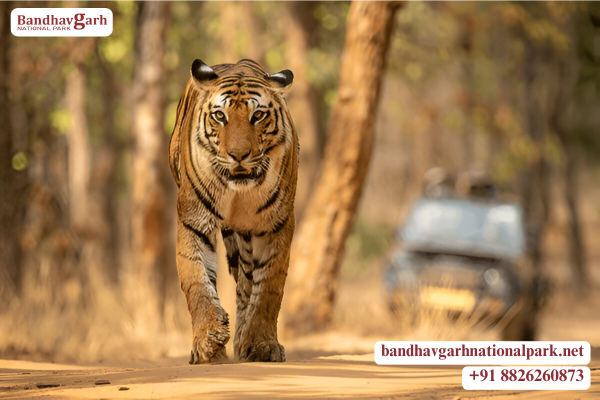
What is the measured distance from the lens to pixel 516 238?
13.3m

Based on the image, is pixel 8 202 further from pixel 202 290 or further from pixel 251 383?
pixel 202 290

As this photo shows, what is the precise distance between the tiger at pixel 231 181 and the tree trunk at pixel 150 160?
6603 millimetres

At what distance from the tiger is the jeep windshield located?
8615 mm

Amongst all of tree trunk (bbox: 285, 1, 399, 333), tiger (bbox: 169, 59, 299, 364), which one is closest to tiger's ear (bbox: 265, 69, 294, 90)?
tiger (bbox: 169, 59, 299, 364)

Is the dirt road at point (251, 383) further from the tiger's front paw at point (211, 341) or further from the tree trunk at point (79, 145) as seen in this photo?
the tree trunk at point (79, 145)

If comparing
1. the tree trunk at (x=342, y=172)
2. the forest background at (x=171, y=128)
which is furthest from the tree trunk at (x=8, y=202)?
the tree trunk at (x=342, y=172)

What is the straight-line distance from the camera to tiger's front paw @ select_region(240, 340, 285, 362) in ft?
14.7

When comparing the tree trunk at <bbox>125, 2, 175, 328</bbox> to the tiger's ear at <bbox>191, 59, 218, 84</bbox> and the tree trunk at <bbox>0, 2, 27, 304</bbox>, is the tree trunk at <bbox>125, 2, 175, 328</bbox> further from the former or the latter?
the tiger's ear at <bbox>191, 59, 218, 84</bbox>

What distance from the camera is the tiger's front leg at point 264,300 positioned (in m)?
4.40

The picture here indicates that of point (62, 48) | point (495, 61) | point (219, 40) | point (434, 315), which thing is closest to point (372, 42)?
point (434, 315)

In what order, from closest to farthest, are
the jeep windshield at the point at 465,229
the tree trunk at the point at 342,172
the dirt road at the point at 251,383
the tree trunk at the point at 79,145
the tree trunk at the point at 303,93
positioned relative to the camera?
the dirt road at the point at 251,383, the tree trunk at the point at 342,172, the jeep windshield at the point at 465,229, the tree trunk at the point at 303,93, the tree trunk at the point at 79,145

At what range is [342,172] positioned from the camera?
10031mm

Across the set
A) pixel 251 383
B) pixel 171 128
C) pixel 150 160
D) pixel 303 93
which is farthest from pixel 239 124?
pixel 171 128

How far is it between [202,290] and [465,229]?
10.1 meters
